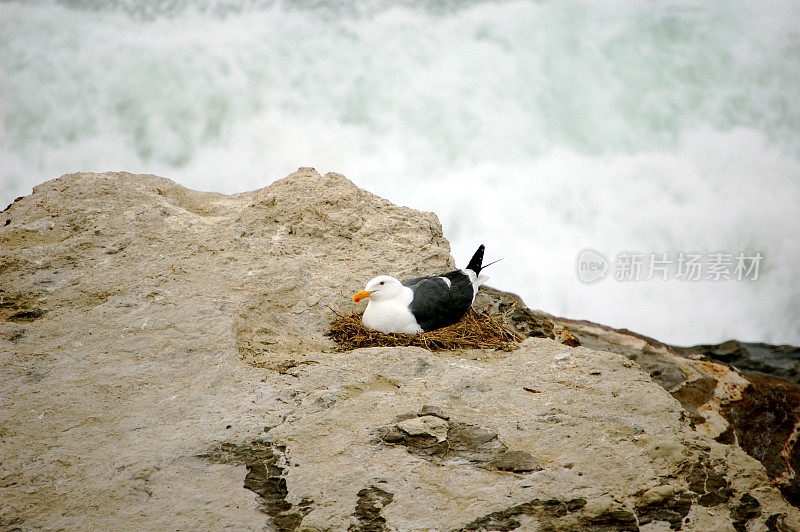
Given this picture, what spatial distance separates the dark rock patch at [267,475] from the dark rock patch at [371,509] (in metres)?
0.25

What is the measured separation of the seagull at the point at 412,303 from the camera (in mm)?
5715

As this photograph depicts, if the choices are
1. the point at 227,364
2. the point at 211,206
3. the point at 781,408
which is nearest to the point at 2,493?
the point at 227,364

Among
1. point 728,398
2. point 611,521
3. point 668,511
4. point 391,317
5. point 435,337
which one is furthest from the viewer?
point 728,398

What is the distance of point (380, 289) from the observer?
579 centimetres

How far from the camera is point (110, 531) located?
3344mm

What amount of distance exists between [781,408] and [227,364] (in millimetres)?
4897

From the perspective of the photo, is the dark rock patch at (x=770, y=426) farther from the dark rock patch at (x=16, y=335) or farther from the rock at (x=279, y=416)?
the dark rock patch at (x=16, y=335)

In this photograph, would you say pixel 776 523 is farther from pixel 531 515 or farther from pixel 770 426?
pixel 770 426

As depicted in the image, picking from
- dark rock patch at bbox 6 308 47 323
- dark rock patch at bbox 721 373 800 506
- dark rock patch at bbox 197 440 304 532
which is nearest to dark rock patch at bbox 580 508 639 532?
dark rock patch at bbox 197 440 304 532

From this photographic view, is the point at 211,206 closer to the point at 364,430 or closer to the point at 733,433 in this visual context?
the point at 364,430

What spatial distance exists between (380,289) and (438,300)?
487 mm

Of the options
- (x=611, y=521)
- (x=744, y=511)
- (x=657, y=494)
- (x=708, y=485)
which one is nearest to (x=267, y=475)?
(x=611, y=521)

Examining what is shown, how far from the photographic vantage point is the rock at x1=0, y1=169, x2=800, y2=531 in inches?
138

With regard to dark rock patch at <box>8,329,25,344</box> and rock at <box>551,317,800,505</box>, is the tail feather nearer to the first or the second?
rock at <box>551,317,800,505</box>
